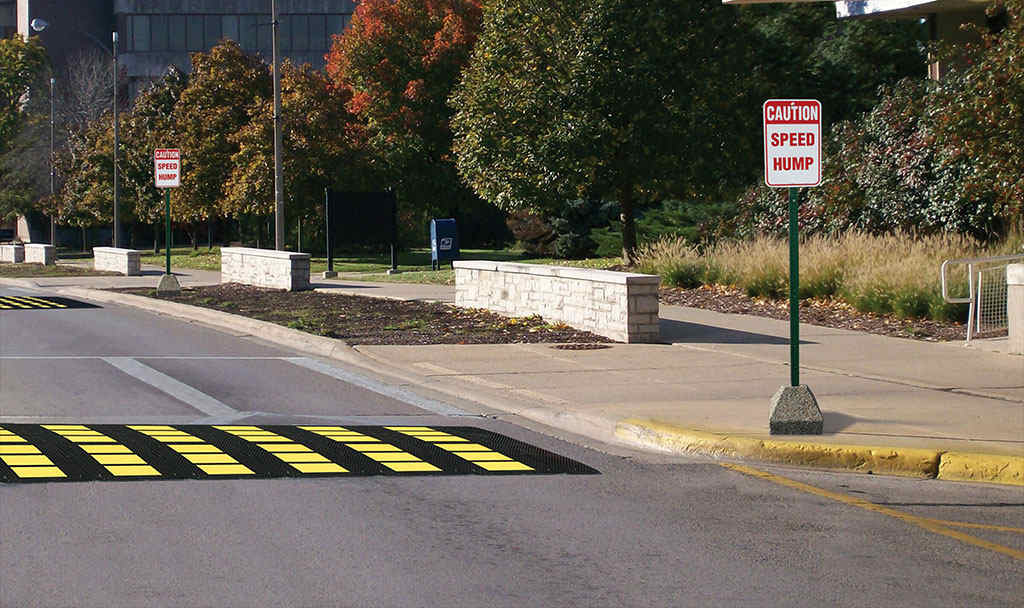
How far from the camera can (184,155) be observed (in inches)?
1919

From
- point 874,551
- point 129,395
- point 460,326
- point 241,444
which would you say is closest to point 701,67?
point 460,326

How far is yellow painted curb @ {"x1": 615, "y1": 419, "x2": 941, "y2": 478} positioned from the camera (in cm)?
926

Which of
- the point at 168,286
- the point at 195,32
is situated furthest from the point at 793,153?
the point at 195,32

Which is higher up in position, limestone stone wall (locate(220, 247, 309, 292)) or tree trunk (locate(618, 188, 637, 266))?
tree trunk (locate(618, 188, 637, 266))

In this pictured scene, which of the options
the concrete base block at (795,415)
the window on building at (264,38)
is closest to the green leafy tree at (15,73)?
the window on building at (264,38)

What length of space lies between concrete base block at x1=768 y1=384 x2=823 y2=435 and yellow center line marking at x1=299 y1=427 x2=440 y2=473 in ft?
8.46

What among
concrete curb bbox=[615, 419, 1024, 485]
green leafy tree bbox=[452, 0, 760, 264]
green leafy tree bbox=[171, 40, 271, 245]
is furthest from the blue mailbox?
concrete curb bbox=[615, 419, 1024, 485]

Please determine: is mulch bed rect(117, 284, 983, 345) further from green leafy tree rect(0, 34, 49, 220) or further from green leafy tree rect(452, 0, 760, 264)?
green leafy tree rect(0, 34, 49, 220)

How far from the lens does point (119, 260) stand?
40.0m

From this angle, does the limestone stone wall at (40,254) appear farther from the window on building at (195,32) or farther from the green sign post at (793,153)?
the green sign post at (793,153)

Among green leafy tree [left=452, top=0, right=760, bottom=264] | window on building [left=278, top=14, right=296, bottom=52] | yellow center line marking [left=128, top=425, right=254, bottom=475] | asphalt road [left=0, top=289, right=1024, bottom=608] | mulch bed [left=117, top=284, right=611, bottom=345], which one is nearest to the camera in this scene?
asphalt road [left=0, top=289, right=1024, bottom=608]

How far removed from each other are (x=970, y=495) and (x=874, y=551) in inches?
72.4

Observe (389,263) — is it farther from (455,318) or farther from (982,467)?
(982,467)

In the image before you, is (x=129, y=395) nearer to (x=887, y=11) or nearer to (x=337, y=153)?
(x=887, y=11)
